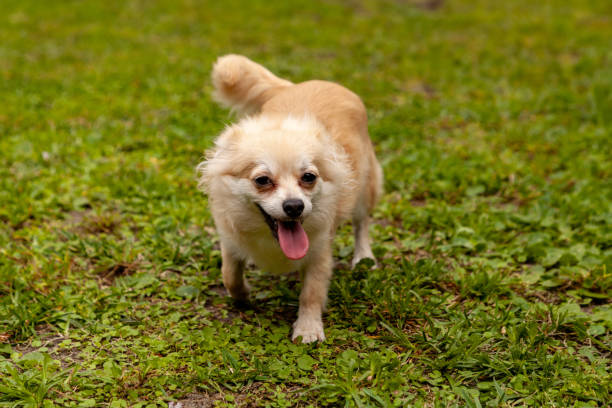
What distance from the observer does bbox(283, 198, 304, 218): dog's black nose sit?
9.84 feet

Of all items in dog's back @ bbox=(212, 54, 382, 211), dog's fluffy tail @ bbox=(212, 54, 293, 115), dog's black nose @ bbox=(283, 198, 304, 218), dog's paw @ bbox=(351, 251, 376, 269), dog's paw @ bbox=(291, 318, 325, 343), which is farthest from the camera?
dog's fluffy tail @ bbox=(212, 54, 293, 115)

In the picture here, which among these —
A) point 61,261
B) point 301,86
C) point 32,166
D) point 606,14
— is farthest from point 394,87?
point 606,14

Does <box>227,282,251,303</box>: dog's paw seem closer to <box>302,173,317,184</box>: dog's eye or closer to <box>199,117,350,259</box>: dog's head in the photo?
<box>199,117,350,259</box>: dog's head

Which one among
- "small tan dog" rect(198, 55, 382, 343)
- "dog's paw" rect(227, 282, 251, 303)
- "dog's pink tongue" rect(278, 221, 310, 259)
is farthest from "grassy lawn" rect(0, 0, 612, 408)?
"dog's pink tongue" rect(278, 221, 310, 259)

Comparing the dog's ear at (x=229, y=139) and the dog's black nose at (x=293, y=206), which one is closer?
the dog's black nose at (x=293, y=206)

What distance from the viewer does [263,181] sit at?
3.14 metres

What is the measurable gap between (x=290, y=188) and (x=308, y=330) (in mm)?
841

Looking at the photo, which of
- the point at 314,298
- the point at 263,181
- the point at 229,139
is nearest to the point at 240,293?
the point at 314,298

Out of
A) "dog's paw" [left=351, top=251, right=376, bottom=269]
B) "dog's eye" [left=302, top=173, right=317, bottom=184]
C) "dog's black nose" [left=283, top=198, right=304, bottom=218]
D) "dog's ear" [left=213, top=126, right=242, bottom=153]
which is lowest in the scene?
"dog's paw" [left=351, top=251, right=376, bottom=269]

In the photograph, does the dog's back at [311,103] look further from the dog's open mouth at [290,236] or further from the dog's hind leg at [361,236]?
the dog's open mouth at [290,236]

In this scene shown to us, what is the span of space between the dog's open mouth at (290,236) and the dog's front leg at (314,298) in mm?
318

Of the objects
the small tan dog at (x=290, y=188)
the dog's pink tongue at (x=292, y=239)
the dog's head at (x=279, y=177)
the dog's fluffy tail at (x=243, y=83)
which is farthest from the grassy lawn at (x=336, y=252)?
the dog's fluffy tail at (x=243, y=83)

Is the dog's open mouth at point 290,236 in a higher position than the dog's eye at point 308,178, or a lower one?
lower

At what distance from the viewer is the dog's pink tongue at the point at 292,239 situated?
313cm
